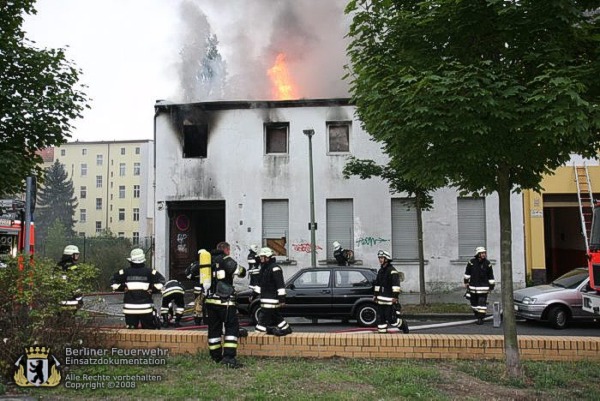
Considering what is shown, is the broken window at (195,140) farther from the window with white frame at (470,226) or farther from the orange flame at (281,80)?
the window with white frame at (470,226)

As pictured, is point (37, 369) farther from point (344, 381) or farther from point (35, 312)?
point (344, 381)

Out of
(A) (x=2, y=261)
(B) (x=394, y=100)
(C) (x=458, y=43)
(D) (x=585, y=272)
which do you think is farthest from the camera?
(D) (x=585, y=272)

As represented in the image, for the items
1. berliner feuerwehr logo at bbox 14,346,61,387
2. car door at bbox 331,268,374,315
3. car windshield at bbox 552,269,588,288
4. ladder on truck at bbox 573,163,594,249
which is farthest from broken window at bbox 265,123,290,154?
berliner feuerwehr logo at bbox 14,346,61,387

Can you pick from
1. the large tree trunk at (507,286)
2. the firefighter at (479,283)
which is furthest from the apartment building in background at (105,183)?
the large tree trunk at (507,286)

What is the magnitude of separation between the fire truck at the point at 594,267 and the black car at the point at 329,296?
3932 millimetres

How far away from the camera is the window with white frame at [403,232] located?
59.7 feet

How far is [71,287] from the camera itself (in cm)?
595

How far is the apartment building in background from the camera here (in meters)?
72.0

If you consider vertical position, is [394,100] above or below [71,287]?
above

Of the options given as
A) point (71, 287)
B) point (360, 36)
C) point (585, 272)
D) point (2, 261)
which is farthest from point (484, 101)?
point (585, 272)

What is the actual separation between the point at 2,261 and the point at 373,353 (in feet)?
15.0

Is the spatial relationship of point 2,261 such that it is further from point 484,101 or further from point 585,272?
point 585,272

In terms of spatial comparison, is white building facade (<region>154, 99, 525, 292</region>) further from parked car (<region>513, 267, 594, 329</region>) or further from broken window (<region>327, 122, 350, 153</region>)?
parked car (<region>513, 267, 594, 329</region>)

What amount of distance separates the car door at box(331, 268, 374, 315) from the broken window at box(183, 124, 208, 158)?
31.8 ft
